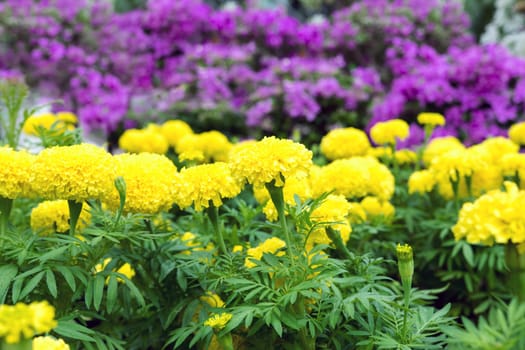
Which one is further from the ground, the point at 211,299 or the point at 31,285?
the point at 31,285

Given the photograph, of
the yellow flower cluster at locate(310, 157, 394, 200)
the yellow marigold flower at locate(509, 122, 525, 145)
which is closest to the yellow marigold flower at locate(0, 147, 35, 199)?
the yellow flower cluster at locate(310, 157, 394, 200)

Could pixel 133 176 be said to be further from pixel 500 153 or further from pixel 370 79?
pixel 370 79

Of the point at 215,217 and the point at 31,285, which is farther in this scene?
the point at 215,217

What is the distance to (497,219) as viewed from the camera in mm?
1235

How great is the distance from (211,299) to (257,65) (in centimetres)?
440

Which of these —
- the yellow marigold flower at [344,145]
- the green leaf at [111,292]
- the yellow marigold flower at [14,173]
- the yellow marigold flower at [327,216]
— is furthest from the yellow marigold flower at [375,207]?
the yellow marigold flower at [14,173]

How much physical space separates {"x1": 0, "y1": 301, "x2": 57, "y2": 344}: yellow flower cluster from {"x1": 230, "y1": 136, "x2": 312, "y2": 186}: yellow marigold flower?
59 centimetres

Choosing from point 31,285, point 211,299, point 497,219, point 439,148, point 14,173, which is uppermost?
point 14,173

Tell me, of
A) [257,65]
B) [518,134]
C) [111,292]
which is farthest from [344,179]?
[257,65]

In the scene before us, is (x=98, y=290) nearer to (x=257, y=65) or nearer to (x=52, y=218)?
(x=52, y=218)

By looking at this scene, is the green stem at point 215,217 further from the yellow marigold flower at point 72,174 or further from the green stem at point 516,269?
the green stem at point 516,269

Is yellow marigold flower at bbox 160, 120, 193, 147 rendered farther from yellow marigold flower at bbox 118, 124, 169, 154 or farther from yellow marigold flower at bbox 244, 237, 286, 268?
yellow marigold flower at bbox 244, 237, 286, 268

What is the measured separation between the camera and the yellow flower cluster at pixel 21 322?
816mm

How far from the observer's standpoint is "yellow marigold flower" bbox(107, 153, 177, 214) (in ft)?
5.06
